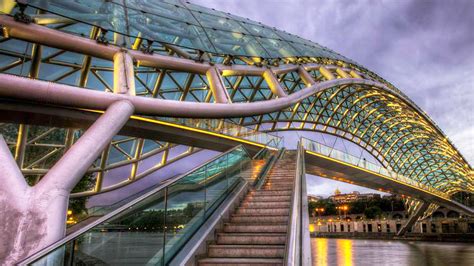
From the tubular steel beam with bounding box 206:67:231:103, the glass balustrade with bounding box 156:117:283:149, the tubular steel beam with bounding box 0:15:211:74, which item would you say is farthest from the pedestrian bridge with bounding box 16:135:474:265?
the glass balustrade with bounding box 156:117:283:149

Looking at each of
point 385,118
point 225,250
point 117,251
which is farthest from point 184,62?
point 385,118

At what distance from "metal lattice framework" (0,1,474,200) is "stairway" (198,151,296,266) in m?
4.08

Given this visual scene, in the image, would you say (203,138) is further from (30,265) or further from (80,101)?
(30,265)

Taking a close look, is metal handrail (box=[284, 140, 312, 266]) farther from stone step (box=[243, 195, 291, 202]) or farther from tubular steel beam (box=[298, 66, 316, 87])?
tubular steel beam (box=[298, 66, 316, 87])

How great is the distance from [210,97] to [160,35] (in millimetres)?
13977

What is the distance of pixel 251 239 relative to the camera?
6609mm

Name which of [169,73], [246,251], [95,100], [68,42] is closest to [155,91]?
[169,73]

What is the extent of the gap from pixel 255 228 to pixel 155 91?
1828cm

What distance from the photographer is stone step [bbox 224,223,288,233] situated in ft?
23.0

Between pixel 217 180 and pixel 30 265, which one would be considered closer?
pixel 30 265

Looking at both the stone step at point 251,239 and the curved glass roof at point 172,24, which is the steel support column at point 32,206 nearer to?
the stone step at point 251,239

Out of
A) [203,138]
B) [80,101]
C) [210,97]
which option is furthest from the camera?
[210,97]

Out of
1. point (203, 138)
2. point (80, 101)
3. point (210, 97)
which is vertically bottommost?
point (80, 101)

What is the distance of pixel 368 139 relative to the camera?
2251 inches
